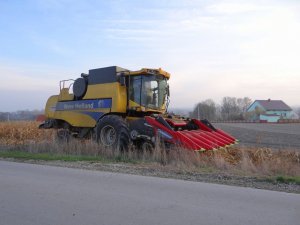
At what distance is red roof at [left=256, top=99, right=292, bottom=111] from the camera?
116 meters

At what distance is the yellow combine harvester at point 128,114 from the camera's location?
44.9ft

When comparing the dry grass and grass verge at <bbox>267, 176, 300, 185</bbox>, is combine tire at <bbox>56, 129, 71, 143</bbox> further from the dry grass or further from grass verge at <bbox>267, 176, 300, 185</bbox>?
grass verge at <bbox>267, 176, 300, 185</bbox>

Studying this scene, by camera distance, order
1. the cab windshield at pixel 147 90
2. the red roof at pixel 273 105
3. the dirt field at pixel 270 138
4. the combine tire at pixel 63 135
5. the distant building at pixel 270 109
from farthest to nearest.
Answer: the red roof at pixel 273 105
the distant building at pixel 270 109
the dirt field at pixel 270 138
the combine tire at pixel 63 135
the cab windshield at pixel 147 90

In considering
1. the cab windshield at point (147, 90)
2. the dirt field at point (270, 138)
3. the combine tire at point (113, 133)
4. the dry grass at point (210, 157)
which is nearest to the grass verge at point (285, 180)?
the dry grass at point (210, 157)

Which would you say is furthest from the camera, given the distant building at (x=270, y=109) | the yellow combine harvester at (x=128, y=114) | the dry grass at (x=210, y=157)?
the distant building at (x=270, y=109)

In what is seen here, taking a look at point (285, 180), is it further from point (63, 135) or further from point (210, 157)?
point (63, 135)

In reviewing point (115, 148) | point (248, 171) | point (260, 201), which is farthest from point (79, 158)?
point (260, 201)

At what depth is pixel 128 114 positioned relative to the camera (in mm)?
15703

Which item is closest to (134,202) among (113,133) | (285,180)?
(285,180)

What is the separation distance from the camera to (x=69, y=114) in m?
17.7

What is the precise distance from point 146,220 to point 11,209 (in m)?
2.32

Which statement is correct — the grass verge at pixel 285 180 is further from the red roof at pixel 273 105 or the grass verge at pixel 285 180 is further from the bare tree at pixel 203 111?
the red roof at pixel 273 105

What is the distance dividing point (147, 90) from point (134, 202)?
9.42 metres

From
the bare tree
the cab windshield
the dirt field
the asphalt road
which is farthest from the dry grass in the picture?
the bare tree
